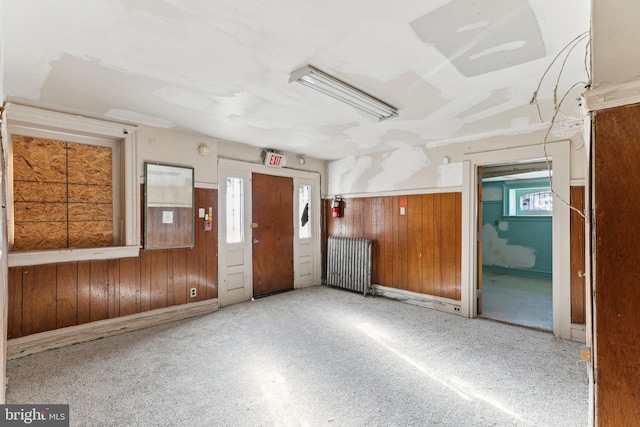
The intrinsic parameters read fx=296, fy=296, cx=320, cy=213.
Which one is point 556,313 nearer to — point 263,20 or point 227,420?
point 227,420

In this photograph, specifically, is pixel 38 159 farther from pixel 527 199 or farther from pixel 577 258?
pixel 527 199

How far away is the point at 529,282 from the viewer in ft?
19.4

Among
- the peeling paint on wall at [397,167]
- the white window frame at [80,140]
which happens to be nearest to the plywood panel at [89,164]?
the white window frame at [80,140]

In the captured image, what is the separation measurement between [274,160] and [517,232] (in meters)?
5.78

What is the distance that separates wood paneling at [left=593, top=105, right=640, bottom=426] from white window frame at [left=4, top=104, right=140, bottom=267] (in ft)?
12.6

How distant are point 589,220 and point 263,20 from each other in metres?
1.84

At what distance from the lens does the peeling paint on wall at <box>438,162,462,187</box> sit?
4.01 meters

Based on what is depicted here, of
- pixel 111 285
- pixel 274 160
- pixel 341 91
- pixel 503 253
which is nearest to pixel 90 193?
pixel 111 285

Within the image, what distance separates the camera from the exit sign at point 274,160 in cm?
473

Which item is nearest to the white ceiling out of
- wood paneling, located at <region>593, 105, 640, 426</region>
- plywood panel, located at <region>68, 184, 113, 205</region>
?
wood paneling, located at <region>593, 105, 640, 426</region>

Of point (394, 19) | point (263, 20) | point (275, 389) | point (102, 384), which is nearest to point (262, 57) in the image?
point (263, 20)

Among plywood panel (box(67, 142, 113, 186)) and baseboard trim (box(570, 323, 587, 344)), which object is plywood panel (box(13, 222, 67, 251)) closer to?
plywood panel (box(67, 142, 113, 186))

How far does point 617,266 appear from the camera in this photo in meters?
1.02

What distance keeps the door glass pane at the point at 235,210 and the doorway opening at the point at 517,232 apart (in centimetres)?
414
